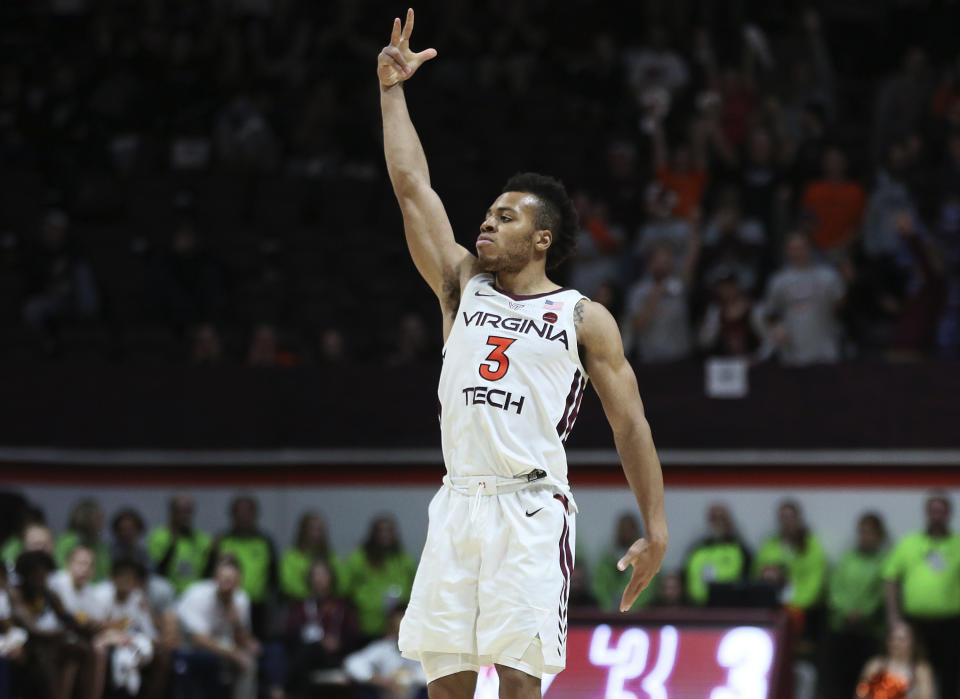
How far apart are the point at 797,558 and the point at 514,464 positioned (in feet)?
27.2

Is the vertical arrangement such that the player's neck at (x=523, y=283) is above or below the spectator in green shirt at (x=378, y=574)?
above

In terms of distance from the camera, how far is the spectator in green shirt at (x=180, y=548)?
1324cm

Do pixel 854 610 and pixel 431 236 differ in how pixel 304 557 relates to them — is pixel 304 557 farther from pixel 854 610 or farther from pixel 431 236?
pixel 431 236

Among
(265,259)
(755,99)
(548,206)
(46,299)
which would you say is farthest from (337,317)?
(548,206)

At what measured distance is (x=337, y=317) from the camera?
14.6 metres

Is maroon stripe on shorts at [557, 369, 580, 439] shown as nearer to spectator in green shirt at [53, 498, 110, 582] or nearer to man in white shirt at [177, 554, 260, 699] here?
man in white shirt at [177, 554, 260, 699]

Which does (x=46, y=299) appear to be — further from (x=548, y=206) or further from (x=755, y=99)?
(x=548, y=206)

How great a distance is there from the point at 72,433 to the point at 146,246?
2.09 meters

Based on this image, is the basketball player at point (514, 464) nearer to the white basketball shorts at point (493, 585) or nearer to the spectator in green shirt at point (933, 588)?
the white basketball shorts at point (493, 585)

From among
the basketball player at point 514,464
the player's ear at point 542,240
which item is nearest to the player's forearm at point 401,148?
the basketball player at point 514,464

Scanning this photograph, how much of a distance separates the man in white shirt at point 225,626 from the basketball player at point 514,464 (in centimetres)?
716

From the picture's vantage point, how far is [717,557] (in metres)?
13.0

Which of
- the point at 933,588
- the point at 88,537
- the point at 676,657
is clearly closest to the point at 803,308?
the point at 933,588

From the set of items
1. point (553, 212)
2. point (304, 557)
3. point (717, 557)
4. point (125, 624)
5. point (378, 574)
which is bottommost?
point (125, 624)
